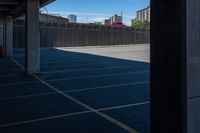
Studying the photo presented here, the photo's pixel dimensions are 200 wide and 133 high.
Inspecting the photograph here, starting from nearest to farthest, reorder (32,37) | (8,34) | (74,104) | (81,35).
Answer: (74,104), (32,37), (8,34), (81,35)

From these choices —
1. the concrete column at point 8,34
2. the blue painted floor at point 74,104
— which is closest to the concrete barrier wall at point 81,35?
the concrete column at point 8,34

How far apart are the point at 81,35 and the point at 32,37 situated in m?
33.1

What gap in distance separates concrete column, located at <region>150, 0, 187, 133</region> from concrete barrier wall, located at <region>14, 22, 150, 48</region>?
134ft

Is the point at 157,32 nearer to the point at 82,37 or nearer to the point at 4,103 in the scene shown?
the point at 4,103

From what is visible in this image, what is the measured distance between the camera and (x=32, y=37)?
17250 millimetres

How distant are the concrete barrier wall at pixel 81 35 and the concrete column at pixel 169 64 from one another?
4078 centimetres

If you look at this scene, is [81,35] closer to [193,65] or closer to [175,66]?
[193,65]

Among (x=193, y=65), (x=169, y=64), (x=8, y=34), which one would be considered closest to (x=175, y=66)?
(x=169, y=64)

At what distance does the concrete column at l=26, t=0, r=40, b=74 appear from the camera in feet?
55.9

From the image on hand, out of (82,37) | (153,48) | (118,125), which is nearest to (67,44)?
(82,37)

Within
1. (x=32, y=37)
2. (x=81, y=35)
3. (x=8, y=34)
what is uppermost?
(x=81, y=35)

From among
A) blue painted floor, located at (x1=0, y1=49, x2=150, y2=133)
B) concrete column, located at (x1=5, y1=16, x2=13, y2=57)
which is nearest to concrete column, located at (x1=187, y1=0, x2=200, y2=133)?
blue painted floor, located at (x1=0, y1=49, x2=150, y2=133)

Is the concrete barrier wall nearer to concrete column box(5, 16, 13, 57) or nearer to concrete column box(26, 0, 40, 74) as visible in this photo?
concrete column box(5, 16, 13, 57)

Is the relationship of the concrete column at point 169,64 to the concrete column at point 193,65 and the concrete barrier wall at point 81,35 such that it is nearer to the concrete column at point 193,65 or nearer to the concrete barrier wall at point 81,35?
the concrete column at point 193,65
